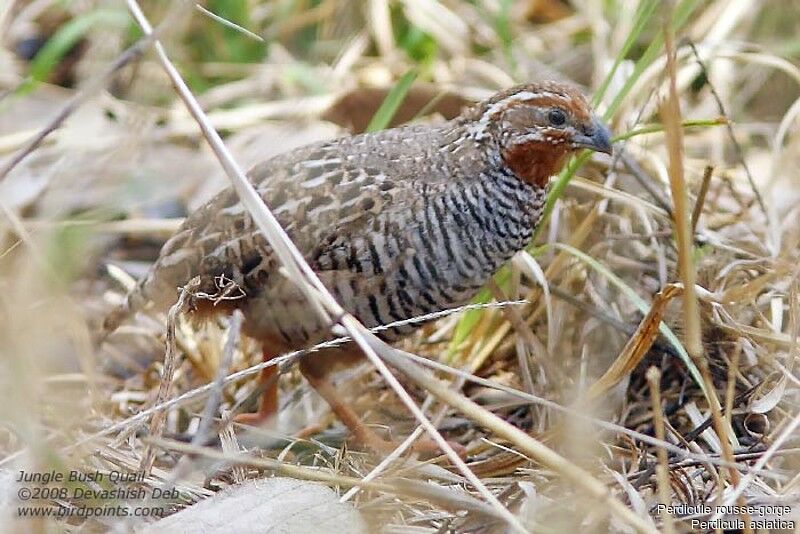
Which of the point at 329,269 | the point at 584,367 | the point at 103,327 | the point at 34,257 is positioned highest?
the point at 34,257

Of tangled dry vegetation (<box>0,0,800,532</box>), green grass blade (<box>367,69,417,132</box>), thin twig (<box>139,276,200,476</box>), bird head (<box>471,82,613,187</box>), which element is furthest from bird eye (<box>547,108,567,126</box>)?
thin twig (<box>139,276,200,476</box>)

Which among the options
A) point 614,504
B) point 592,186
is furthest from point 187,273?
point 614,504

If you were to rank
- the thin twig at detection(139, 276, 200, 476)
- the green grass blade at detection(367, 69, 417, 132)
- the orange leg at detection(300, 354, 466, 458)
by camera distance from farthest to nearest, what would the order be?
the green grass blade at detection(367, 69, 417, 132) < the orange leg at detection(300, 354, 466, 458) < the thin twig at detection(139, 276, 200, 476)

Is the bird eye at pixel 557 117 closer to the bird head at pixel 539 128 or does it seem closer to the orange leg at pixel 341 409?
the bird head at pixel 539 128

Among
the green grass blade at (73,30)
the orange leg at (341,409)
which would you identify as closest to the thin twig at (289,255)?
the orange leg at (341,409)

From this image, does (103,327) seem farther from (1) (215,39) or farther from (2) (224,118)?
(1) (215,39)

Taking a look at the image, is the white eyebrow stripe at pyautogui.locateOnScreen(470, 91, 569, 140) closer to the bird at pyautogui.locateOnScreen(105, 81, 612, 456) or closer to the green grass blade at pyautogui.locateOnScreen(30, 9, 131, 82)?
the bird at pyautogui.locateOnScreen(105, 81, 612, 456)
